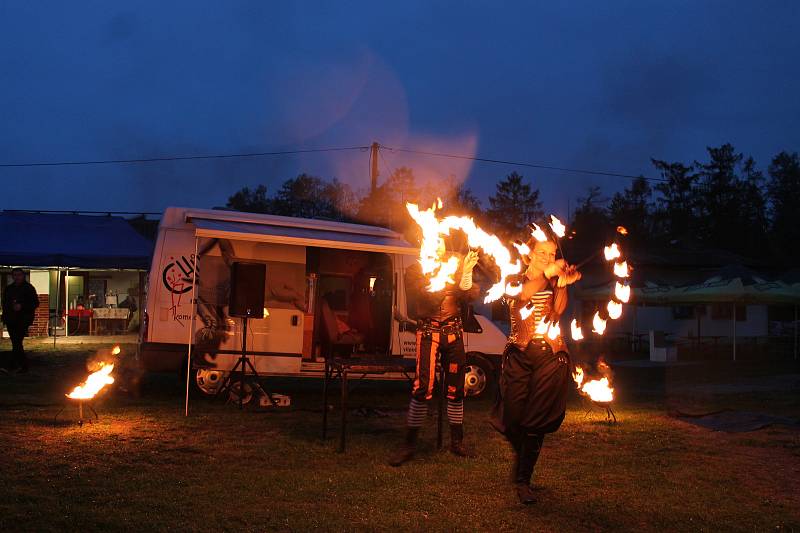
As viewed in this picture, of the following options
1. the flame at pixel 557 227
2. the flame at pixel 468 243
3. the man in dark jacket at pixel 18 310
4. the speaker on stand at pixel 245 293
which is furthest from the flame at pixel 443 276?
the man in dark jacket at pixel 18 310

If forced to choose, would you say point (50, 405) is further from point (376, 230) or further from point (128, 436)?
point (376, 230)

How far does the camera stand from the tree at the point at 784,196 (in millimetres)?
61438

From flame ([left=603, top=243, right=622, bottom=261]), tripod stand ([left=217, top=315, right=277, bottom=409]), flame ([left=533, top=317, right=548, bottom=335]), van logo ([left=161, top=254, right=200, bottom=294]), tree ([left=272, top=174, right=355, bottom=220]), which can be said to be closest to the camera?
flame ([left=603, top=243, right=622, bottom=261])

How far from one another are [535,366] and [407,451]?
1.80 metres

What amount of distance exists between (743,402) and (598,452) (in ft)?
17.7

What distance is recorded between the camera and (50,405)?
966 centimetres

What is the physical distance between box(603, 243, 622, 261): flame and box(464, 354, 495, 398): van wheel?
5439mm

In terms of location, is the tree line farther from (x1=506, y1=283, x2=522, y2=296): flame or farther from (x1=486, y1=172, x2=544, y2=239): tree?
(x1=506, y1=283, x2=522, y2=296): flame

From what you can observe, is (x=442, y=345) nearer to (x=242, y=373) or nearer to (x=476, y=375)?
(x=242, y=373)

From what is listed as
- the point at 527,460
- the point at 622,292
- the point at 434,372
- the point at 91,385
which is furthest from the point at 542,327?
the point at 91,385

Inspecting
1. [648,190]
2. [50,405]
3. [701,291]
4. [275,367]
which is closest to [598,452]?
[275,367]

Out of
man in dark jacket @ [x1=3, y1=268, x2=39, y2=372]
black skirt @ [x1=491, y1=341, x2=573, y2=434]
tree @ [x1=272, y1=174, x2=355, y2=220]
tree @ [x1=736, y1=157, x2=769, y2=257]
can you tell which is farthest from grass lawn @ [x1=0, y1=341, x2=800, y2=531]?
tree @ [x1=736, y1=157, x2=769, y2=257]

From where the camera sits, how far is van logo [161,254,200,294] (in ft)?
33.5

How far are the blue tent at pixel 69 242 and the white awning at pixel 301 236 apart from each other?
9.06m
